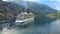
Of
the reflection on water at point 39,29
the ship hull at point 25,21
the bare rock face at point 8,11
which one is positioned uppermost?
the bare rock face at point 8,11

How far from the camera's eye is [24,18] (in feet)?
11.9

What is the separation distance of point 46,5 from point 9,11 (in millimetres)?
819

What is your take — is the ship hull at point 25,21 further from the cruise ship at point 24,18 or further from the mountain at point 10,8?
the mountain at point 10,8

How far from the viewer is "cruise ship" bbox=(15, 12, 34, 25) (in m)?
3.59

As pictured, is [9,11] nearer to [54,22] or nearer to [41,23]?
[41,23]

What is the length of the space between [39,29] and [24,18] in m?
0.41

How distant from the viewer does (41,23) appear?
3.61 metres

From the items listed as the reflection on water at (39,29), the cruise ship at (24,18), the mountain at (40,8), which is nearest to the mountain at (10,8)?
the cruise ship at (24,18)

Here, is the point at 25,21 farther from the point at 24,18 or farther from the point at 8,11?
the point at 8,11

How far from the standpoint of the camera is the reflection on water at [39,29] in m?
3.48

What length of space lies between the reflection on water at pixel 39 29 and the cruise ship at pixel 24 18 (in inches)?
4.9

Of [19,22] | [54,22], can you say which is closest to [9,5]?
[19,22]

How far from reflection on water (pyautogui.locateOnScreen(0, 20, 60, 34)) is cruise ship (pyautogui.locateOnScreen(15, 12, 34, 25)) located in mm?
123

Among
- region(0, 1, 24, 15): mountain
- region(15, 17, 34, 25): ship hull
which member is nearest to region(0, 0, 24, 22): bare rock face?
region(0, 1, 24, 15): mountain
